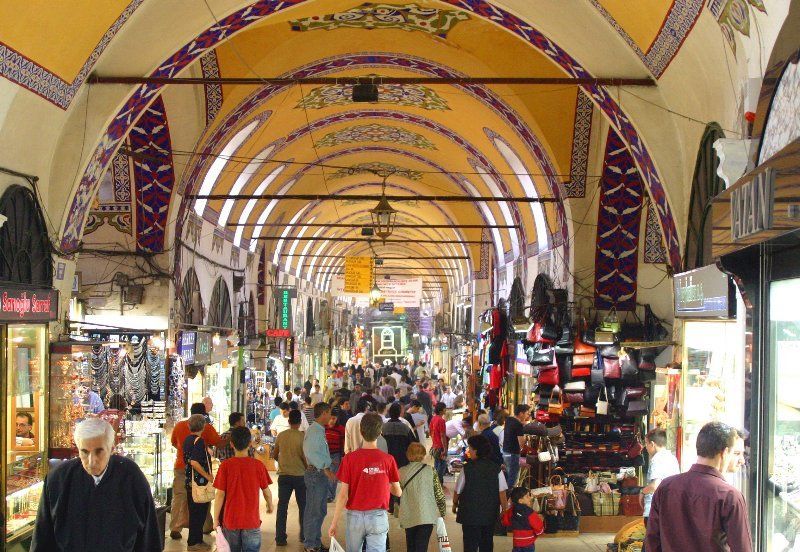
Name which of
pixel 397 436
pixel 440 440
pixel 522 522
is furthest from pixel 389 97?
pixel 522 522

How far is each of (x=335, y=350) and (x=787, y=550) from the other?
130 ft

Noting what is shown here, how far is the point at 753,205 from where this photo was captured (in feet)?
14.8

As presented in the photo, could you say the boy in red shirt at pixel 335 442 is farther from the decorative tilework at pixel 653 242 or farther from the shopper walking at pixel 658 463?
the decorative tilework at pixel 653 242

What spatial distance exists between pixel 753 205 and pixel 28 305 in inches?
226

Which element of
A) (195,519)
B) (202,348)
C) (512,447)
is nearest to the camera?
(195,519)

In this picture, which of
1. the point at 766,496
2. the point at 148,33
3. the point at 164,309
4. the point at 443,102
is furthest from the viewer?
the point at 443,102

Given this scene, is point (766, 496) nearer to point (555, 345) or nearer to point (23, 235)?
point (23, 235)

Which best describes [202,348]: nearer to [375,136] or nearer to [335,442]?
[335,442]

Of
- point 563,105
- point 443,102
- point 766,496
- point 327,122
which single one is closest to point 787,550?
point 766,496

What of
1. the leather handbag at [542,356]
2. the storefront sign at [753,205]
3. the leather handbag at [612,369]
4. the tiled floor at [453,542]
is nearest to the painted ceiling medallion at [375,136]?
the leather handbag at [542,356]

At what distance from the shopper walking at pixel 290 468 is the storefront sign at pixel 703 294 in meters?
3.38

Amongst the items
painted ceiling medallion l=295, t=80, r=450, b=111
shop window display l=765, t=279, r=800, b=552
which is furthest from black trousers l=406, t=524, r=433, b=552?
painted ceiling medallion l=295, t=80, r=450, b=111

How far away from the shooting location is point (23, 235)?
8.47m

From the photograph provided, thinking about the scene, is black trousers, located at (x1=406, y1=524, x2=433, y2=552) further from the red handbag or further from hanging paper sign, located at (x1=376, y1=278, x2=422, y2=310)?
hanging paper sign, located at (x1=376, y1=278, x2=422, y2=310)
